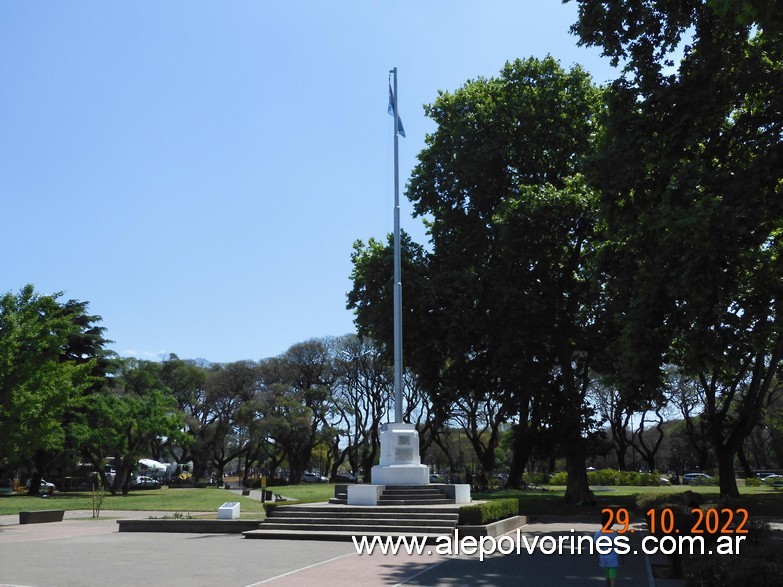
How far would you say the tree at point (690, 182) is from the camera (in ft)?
48.4

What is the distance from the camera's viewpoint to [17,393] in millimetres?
24219

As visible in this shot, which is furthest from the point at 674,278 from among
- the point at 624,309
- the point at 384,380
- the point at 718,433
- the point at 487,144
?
the point at 384,380

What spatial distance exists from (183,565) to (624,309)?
45.1ft

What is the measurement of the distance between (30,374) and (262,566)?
16.4 meters

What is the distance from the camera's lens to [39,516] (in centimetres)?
2545

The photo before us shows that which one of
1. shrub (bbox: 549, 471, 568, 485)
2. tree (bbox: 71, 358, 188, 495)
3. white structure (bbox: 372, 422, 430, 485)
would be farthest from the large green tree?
shrub (bbox: 549, 471, 568, 485)

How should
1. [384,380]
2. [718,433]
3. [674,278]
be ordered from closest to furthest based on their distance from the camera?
[674,278]
[718,433]
[384,380]

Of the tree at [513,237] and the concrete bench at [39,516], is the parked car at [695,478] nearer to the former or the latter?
the tree at [513,237]

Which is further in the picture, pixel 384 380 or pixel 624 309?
pixel 384 380

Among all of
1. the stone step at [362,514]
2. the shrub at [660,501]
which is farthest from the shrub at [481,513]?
the shrub at [660,501]

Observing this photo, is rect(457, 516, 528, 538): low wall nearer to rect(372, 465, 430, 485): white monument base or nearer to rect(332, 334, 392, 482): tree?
rect(372, 465, 430, 485): white monument base

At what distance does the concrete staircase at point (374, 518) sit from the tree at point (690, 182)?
628cm

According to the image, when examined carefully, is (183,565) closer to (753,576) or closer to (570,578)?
(570,578)

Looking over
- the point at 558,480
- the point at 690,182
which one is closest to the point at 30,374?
the point at 690,182
